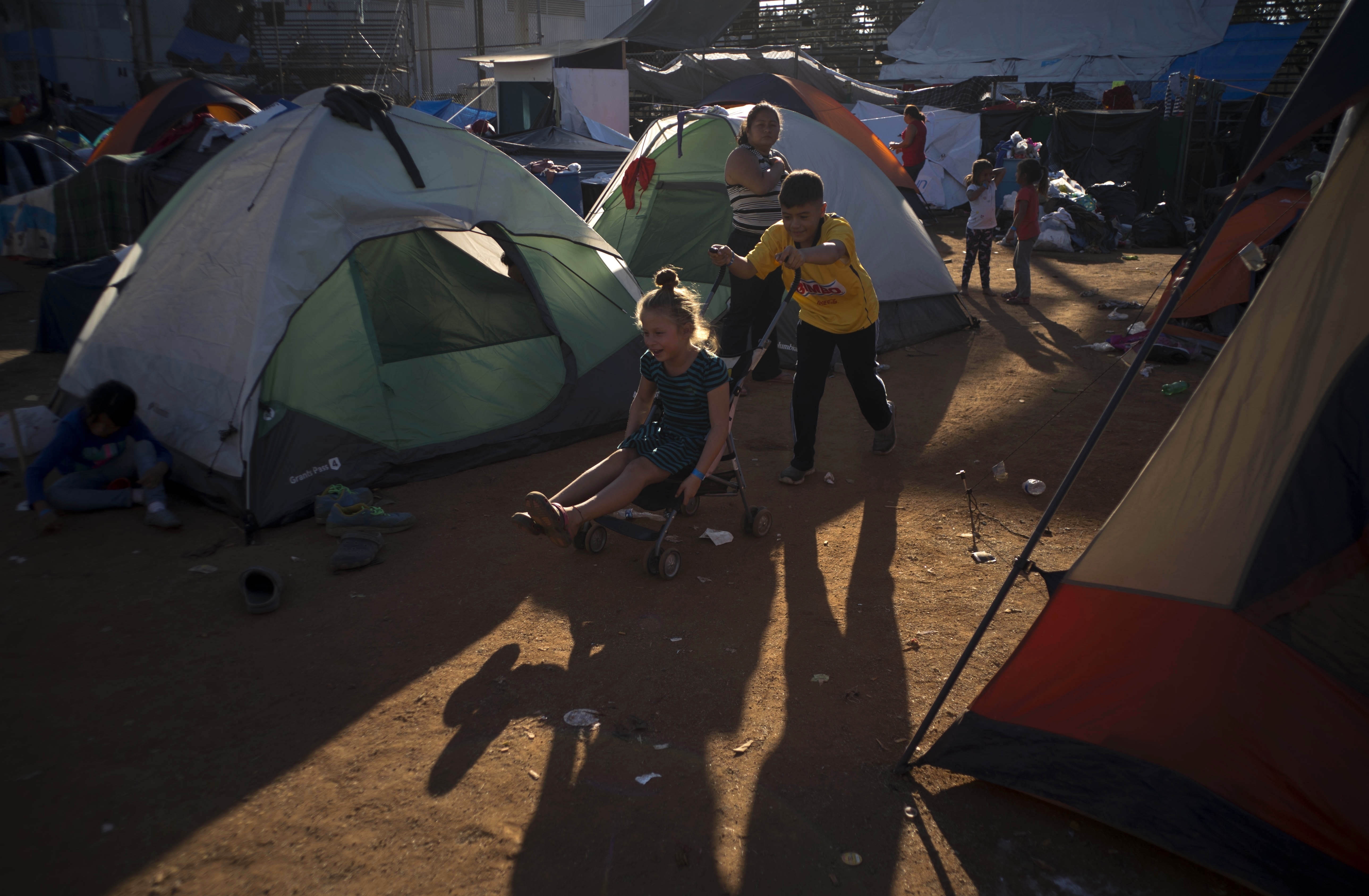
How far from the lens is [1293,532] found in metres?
2.42

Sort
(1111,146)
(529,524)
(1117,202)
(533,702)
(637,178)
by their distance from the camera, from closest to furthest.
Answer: (533,702), (529,524), (637,178), (1117,202), (1111,146)

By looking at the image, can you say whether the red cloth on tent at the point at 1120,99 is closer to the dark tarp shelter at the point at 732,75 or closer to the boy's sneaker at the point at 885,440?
the dark tarp shelter at the point at 732,75

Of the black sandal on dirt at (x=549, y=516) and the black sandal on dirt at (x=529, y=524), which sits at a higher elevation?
the black sandal on dirt at (x=549, y=516)

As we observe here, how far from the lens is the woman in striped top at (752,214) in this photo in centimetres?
577

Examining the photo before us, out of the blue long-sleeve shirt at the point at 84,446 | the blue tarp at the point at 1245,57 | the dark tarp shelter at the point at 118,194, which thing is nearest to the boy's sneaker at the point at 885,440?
the blue long-sleeve shirt at the point at 84,446

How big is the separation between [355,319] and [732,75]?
57.6ft

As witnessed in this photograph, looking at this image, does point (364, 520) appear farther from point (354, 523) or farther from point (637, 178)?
point (637, 178)

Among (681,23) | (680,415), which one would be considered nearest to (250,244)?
(680,415)

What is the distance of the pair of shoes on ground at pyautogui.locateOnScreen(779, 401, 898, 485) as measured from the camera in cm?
513

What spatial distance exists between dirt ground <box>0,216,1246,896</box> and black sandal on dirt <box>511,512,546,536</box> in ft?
1.01

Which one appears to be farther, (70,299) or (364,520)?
(70,299)

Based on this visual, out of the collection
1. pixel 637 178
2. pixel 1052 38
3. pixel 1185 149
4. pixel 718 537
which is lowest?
pixel 718 537

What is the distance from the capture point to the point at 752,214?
19.7ft

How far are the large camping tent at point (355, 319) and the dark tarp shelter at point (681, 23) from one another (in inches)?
927
